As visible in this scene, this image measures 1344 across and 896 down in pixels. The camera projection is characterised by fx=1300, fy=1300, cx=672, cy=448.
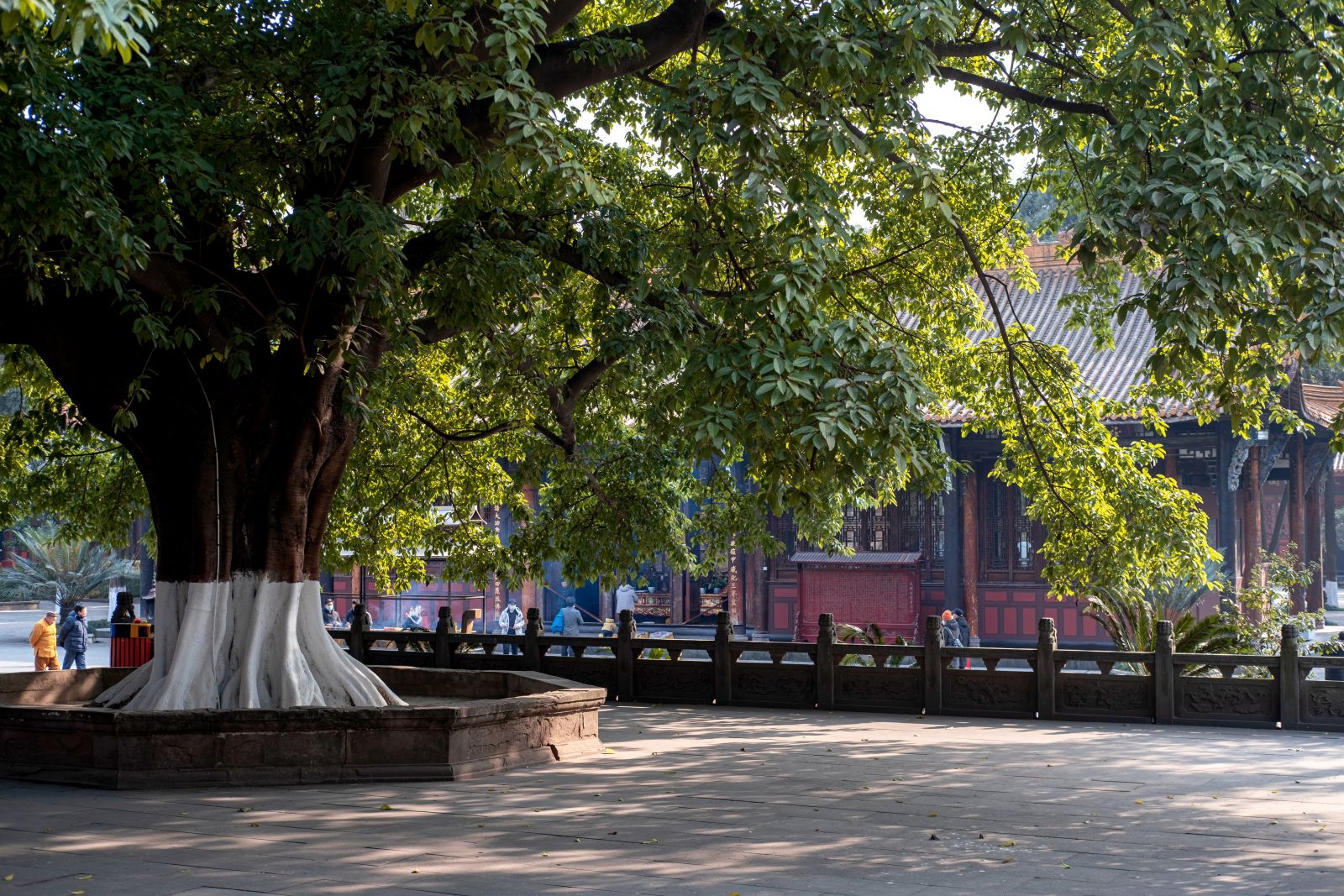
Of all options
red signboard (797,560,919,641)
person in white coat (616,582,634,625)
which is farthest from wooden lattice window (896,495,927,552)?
person in white coat (616,582,634,625)

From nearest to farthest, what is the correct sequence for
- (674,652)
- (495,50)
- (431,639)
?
A: (495,50)
(674,652)
(431,639)

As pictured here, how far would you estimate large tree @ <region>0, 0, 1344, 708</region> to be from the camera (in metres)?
7.05

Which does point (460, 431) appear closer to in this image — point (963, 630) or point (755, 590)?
point (963, 630)

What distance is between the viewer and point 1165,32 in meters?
7.42

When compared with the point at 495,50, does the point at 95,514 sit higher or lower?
lower

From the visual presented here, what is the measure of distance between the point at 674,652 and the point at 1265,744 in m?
6.31

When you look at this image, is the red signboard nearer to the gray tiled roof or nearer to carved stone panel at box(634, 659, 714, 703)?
the gray tiled roof

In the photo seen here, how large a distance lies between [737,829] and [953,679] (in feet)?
22.8

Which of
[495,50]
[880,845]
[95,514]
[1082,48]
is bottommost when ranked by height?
[880,845]

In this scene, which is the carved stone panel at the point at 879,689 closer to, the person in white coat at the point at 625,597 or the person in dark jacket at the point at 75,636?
the person in dark jacket at the point at 75,636

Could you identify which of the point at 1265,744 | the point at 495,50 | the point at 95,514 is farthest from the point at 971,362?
the point at 95,514

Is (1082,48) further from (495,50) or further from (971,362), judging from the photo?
(495,50)

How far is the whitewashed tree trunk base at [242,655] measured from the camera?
8859mm

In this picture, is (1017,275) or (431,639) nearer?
(1017,275)
